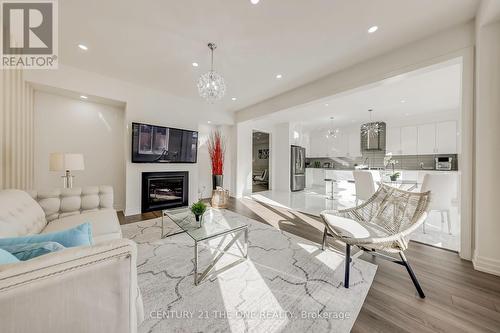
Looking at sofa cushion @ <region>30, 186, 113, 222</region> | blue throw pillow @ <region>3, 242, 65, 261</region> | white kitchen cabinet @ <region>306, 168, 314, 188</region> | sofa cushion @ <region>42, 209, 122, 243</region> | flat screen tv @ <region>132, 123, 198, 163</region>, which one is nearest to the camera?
blue throw pillow @ <region>3, 242, 65, 261</region>

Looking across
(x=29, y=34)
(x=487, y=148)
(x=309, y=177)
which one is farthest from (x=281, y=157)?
(x=29, y=34)

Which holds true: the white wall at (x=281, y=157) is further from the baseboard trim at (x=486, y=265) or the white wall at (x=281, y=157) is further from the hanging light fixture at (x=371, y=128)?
the baseboard trim at (x=486, y=265)

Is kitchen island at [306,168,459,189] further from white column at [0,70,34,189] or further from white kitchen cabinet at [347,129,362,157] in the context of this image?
white column at [0,70,34,189]

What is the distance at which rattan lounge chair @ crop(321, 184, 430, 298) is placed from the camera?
5.02ft

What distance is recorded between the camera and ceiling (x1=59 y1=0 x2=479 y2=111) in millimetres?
1812

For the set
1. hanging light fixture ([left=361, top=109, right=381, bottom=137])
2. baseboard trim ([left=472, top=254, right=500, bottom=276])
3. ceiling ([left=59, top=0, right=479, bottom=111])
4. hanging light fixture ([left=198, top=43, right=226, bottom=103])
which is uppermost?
ceiling ([left=59, top=0, right=479, bottom=111])

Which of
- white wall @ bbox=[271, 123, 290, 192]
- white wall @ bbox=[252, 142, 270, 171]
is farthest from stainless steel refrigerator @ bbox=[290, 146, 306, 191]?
white wall @ bbox=[252, 142, 270, 171]

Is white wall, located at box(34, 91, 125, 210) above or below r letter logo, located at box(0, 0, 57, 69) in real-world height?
below

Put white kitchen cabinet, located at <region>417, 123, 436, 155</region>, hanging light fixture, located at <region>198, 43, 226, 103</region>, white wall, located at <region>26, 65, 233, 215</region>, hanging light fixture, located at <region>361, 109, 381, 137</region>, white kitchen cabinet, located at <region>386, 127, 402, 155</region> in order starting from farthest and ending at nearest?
hanging light fixture, located at <region>361, 109, 381, 137</region> → white kitchen cabinet, located at <region>386, 127, 402, 155</region> → white kitchen cabinet, located at <region>417, 123, 436, 155</region> → white wall, located at <region>26, 65, 233, 215</region> → hanging light fixture, located at <region>198, 43, 226, 103</region>

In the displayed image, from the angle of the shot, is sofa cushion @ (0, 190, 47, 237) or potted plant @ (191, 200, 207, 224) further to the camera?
potted plant @ (191, 200, 207, 224)

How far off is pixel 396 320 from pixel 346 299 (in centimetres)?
31

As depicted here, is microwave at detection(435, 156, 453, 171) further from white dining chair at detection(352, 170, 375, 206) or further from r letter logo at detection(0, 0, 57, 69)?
r letter logo at detection(0, 0, 57, 69)

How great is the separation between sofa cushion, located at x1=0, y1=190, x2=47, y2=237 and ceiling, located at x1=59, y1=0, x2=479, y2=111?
76.9 inches

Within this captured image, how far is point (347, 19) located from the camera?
6.39 ft
